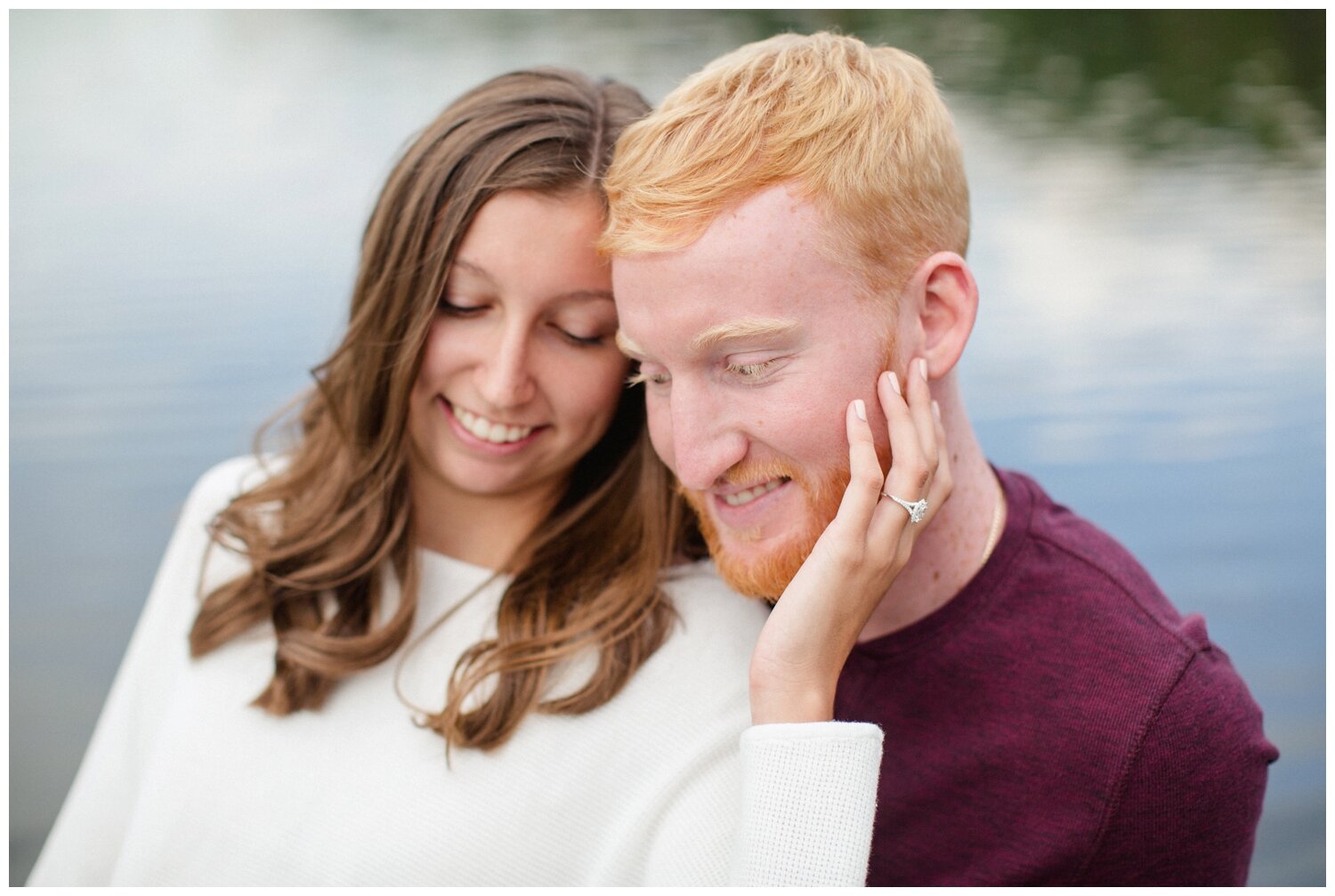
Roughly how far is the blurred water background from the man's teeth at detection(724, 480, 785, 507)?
2140 millimetres

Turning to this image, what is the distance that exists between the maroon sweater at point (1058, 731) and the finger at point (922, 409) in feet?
0.91

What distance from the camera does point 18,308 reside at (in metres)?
3.53

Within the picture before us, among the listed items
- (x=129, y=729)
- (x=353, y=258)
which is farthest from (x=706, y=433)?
(x=353, y=258)

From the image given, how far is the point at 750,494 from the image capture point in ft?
5.07

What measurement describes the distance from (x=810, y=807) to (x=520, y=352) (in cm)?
75

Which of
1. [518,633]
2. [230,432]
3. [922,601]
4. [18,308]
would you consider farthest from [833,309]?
[18,308]

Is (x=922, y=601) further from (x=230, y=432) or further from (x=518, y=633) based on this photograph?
(x=230, y=432)

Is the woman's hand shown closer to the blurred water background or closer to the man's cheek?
the man's cheek

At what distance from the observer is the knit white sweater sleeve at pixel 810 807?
1352 mm

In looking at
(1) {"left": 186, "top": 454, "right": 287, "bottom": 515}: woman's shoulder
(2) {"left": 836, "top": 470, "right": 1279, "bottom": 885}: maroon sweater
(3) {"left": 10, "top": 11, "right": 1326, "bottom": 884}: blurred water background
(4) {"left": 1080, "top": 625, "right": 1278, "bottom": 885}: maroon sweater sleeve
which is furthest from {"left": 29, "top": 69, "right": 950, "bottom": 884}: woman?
(3) {"left": 10, "top": 11, "right": 1326, "bottom": 884}: blurred water background

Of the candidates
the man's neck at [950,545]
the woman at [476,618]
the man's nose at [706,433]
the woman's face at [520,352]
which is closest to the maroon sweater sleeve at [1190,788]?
the man's neck at [950,545]

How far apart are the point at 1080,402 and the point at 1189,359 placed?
1.24ft

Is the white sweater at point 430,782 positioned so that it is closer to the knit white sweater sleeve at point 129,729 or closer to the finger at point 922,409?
the knit white sweater sleeve at point 129,729

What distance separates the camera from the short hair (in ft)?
4.65
